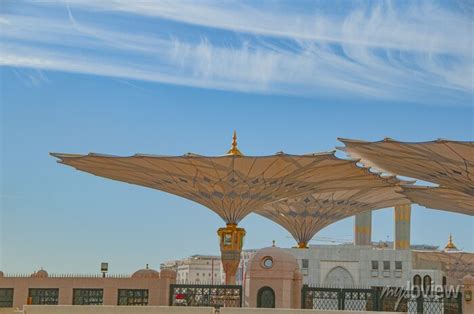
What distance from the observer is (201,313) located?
85.7 feet

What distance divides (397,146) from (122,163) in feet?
48.3

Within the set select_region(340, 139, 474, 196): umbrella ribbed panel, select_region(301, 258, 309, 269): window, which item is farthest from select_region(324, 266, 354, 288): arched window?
select_region(340, 139, 474, 196): umbrella ribbed panel

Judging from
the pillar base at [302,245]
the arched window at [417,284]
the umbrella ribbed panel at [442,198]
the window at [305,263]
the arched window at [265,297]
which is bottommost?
the arched window at [265,297]

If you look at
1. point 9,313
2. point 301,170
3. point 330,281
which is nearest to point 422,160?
point 301,170

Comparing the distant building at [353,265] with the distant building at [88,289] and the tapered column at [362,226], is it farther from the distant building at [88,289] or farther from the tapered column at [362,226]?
the distant building at [88,289]

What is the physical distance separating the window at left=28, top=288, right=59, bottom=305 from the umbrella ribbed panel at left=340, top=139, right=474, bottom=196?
13620 millimetres

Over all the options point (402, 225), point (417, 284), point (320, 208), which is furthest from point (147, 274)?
point (402, 225)

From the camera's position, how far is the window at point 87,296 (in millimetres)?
32062

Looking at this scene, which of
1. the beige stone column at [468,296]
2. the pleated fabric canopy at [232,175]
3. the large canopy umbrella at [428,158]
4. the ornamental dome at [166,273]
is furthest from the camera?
the pleated fabric canopy at [232,175]

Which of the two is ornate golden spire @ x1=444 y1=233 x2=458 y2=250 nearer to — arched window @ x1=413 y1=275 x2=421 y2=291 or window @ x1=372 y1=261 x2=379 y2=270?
window @ x1=372 y1=261 x2=379 y2=270

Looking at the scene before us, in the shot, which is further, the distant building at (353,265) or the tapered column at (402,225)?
the tapered column at (402,225)

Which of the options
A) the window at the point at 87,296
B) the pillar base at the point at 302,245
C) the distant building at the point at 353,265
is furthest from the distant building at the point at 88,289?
the distant building at the point at 353,265

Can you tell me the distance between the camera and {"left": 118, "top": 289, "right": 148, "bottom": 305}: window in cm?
3114

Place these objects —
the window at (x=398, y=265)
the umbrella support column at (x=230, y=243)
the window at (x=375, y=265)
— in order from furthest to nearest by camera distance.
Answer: the window at (x=375, y=265) < the window at (x=398, y=265) < the umbrella support column at (x=230, y=243)
